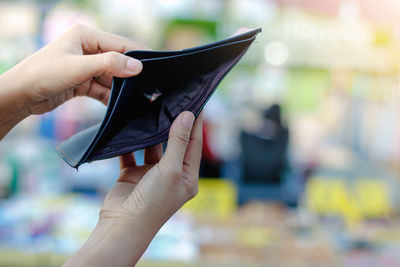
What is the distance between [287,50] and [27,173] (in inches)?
121

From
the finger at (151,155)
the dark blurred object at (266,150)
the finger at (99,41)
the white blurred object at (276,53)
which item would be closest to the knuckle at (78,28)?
the finger at (99,41)

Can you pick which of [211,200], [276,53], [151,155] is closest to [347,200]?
[211,200]

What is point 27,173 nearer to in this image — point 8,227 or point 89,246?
point 8,227

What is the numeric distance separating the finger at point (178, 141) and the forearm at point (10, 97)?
390 mm

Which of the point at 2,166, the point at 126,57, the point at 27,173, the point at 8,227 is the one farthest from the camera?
the point at 27,173

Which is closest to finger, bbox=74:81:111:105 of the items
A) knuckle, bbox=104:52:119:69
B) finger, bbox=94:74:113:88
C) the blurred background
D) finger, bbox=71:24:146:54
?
finger, bbox=94:74:113:88

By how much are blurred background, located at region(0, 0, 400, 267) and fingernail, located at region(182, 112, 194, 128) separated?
1.49 meters

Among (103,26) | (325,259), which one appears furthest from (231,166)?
(325,259)

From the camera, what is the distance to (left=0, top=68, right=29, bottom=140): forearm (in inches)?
36.4

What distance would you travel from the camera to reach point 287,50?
4461 mm

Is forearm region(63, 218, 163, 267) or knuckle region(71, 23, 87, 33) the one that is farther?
knuckle region(71, 23, 87, 33)

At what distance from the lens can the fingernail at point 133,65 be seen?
31.4 inches

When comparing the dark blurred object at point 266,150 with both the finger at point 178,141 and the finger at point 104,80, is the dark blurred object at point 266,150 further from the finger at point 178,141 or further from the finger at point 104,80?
the finger at point 178,141

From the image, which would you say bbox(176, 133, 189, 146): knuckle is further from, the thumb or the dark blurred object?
the dark blurred object
